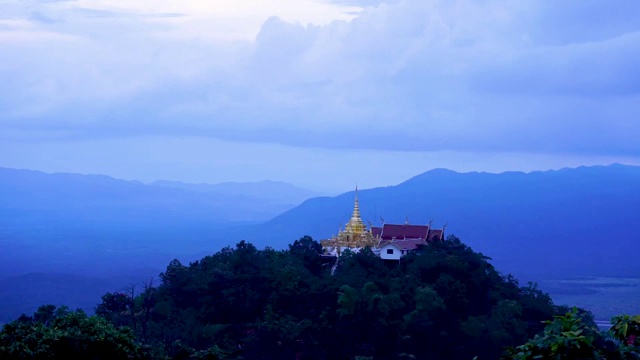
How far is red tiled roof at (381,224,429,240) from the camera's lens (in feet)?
111

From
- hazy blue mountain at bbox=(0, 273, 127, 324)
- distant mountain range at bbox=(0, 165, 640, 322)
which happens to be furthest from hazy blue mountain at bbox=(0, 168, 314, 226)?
hazy blue mountain at bbox=(0, 273, 127, 324)

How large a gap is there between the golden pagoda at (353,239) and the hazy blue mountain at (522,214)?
174 ft

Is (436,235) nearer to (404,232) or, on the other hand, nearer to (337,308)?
(404,232)

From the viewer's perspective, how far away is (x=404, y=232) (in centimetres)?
3403

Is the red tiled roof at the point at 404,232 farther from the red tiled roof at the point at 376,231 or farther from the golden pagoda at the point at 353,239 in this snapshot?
the golden pagoda at the point at 353,239

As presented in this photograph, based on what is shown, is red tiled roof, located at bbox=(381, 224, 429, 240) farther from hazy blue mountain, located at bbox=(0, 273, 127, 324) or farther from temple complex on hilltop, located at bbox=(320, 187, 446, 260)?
hazy blue mountain, located at bbox=(0, 273, 127, 324)

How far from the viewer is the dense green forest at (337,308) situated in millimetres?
28578

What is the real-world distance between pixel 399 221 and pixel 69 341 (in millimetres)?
85755

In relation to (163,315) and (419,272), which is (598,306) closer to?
(419,272)

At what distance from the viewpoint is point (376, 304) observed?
29.6 m

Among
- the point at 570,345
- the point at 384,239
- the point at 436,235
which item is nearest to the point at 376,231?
the point at 384,239

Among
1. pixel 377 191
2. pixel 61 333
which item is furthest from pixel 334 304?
pixel 377 191

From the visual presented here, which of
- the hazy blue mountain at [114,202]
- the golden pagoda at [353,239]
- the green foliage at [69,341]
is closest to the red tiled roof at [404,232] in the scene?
the golden pagoda at [353,239]

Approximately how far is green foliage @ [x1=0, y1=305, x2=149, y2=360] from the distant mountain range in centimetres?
4869
